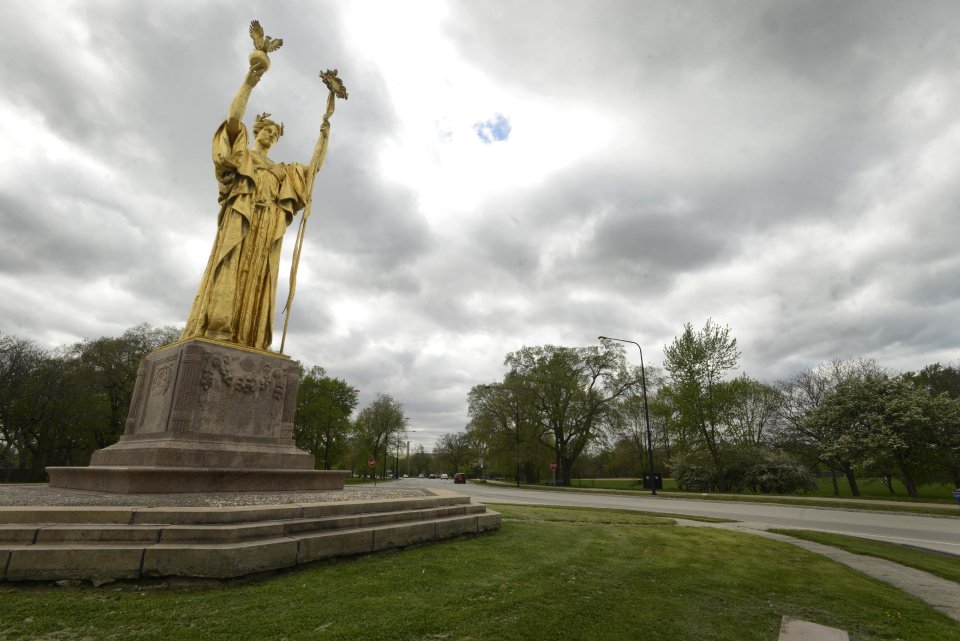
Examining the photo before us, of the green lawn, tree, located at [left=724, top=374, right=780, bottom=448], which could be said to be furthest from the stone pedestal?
tree, located at [left=724, top=374, right=780, bottom=448]

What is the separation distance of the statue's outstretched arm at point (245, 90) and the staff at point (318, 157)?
2.15 meters

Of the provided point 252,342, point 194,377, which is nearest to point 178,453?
point 194,377

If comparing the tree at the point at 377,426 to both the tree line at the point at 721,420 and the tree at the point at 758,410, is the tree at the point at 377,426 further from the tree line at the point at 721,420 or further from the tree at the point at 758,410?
the tree at the point at 758,410

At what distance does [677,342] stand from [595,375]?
9.16m

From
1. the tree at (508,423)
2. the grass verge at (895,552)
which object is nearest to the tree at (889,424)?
the grass verge at (895,552)

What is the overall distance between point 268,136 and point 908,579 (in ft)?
52.9

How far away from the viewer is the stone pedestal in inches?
316

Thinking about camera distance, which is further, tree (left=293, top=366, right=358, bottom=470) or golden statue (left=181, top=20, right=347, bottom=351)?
tree (left=293, top=366, right=358, bottom=470)

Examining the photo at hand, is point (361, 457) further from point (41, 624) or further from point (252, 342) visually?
point (41, 624)

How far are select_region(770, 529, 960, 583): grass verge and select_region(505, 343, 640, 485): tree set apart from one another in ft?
97.8

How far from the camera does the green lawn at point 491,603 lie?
12.3 ft

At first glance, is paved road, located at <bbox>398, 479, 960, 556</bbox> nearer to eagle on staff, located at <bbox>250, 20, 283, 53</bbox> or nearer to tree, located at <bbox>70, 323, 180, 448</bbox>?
eagle on staff, located at <bbox>250, 20, 283, 53</bbox>

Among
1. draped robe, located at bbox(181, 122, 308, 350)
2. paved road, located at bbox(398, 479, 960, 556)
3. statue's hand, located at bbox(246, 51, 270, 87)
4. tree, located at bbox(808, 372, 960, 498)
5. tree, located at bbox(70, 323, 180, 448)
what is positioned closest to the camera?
draped robe, located at bbox(181, 122, 308, 350)

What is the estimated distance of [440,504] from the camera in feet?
28.5
